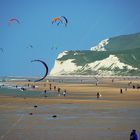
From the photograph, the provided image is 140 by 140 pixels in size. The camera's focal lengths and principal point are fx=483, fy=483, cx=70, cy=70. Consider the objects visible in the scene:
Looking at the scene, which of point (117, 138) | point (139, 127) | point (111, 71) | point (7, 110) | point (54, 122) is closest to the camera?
point (117, 138)

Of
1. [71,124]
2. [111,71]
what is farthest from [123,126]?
[111,71]

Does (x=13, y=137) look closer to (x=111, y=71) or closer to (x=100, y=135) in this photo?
(x=100, y=135)

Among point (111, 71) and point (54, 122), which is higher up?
point (111, 71)

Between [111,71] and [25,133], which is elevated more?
[111,71]

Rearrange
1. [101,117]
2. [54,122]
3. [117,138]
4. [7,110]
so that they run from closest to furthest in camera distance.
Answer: [117,138] → [54,122] → [101,117] → [7,110]

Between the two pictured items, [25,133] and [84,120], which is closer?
[25,133]

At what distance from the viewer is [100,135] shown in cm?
2466

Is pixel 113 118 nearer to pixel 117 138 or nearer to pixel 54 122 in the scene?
pixel 54 122

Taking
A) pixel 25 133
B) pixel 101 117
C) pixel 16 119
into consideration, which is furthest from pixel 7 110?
pixel 25 133

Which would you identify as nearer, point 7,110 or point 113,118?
point 113,118

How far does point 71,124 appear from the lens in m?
28.5

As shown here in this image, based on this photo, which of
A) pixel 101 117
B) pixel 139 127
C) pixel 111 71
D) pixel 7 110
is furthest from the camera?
pixel 111 71

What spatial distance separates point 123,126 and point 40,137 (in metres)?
5.80

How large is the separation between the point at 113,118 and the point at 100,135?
6762 mm
